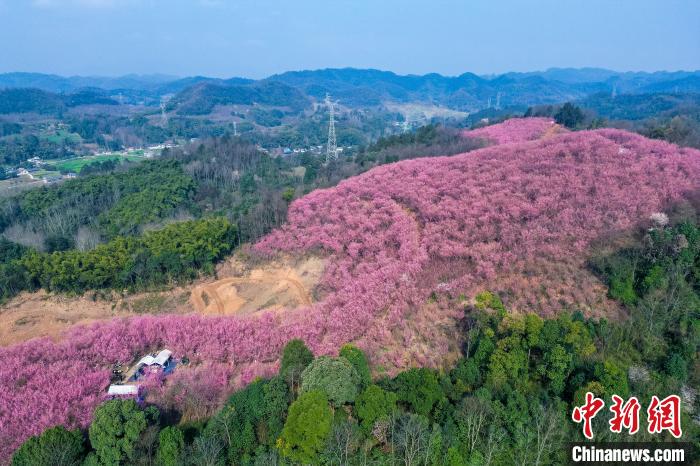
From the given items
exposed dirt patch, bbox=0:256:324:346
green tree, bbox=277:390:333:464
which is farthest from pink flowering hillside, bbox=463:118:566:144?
green tree, bbox=277:390:333:464

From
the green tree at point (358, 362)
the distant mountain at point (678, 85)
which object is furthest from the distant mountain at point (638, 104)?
the green tree at point (358, 362)

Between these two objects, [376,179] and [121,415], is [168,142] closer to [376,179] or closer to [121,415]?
[376,179]

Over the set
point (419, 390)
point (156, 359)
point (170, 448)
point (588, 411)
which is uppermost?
point (419, 390)

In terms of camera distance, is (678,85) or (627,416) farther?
(678,85)

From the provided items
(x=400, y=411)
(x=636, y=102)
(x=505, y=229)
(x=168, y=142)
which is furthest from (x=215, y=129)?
(x=636, y=102)

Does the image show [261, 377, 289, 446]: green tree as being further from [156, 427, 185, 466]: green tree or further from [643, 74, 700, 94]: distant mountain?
[643, 74, 700, 94]: distant mountain

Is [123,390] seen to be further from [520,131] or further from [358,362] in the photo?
[520,131]

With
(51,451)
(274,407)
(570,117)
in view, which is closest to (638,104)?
(570,117)
